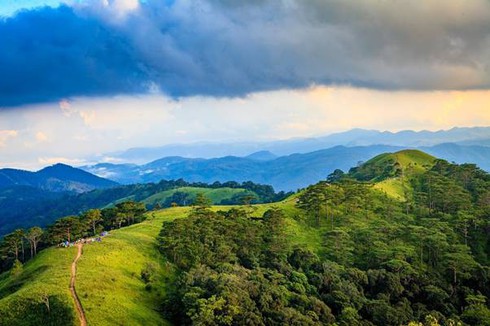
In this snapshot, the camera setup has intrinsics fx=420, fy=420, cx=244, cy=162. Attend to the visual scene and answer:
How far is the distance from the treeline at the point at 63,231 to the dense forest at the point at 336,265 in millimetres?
24168

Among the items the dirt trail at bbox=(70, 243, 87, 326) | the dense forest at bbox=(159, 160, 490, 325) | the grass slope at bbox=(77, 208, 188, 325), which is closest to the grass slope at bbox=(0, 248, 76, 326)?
the dirt trail at bbox=(70, 243, 87, 326)

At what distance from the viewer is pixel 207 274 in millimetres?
67688

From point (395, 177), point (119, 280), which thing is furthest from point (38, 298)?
point (395, 177)

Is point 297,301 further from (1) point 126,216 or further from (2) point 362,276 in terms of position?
(1) point 126,216

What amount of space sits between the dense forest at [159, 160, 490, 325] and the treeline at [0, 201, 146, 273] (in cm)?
2417

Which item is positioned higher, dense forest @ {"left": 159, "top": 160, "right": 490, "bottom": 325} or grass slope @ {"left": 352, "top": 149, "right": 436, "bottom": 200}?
grass slope @ {"left": 352, "top": 149, "right": 436, "bottom": 200}

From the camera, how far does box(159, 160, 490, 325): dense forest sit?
62.5 m

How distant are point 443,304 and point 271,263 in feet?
113

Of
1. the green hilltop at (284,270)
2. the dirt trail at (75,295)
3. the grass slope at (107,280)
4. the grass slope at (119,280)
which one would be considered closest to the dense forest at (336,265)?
the green hilltop at (284,270)

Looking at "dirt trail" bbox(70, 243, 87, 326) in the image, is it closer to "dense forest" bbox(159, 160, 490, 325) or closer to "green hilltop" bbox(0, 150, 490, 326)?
"green hilltop" bbox(0, 150, 490, 326)

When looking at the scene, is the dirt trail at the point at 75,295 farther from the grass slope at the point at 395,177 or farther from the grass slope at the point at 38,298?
the grass slope at the point at 395,177

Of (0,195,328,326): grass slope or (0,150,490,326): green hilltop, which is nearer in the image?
(0,195,328,326): grass slope

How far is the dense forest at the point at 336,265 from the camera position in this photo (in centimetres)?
6247

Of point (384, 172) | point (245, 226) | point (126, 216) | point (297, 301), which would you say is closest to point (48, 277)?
point (297, 301)
